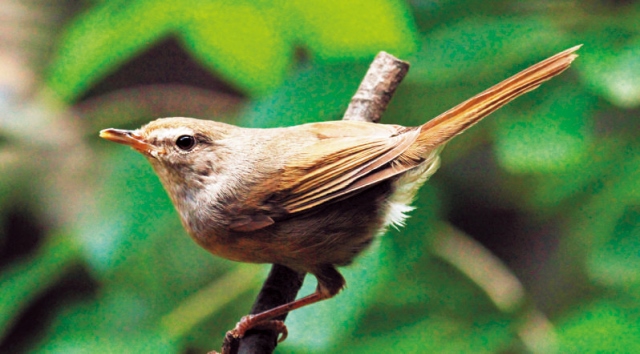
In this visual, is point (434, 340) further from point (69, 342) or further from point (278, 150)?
point (69, 342)

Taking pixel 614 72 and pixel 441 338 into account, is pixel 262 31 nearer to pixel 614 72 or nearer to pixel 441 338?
pixel 614 72

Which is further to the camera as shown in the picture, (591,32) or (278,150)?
(591,32)

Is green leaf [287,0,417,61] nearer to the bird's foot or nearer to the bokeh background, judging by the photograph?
the bokeh background

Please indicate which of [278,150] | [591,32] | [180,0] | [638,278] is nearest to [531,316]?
[638,278]

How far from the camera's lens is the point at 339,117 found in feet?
7.07

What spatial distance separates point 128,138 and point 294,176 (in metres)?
0.41

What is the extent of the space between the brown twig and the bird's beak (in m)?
0.49

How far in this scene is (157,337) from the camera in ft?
7.03

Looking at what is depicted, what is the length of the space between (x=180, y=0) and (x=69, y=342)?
1.21 metres

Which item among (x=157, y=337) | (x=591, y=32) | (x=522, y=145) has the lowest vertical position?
(x=157, y=337)

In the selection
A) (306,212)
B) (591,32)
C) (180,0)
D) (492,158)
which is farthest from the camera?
(492,158)

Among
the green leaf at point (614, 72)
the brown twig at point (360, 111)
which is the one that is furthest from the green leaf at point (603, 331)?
the brown twig at point (360, 111)

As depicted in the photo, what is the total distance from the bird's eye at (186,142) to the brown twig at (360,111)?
0.43m

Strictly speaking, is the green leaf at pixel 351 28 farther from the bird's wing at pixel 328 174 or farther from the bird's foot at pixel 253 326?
the bird's foot at pixel 253 326
